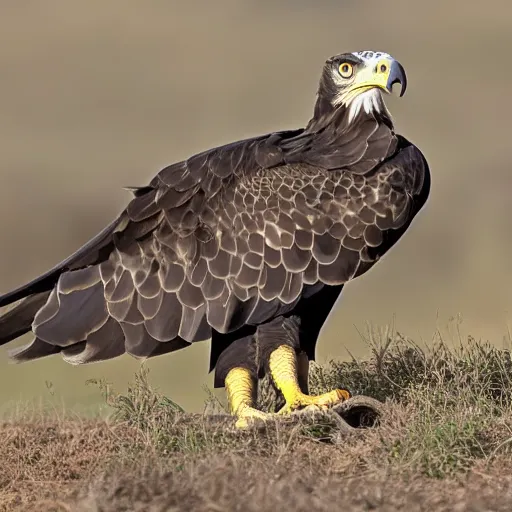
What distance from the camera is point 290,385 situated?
875 cm

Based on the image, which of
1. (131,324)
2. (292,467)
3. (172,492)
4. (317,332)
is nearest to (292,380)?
(317,332)

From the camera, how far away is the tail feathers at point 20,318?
9.29 m

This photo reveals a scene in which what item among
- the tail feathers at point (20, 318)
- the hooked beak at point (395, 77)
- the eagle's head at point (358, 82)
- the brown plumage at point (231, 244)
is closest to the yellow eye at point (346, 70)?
the eagle's head at point (358, 82)

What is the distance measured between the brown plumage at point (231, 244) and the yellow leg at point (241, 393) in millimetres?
322

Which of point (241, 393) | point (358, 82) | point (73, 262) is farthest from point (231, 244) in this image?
point (358, 82)

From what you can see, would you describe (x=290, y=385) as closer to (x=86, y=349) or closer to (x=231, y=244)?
(x=231, y=244)

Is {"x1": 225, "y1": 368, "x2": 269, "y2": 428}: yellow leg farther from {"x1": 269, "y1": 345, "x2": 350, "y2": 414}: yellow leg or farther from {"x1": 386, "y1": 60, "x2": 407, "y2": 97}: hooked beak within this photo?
{"x1": 386, "y1": 60, "x2": 407, "y2": 97}: hooked beak

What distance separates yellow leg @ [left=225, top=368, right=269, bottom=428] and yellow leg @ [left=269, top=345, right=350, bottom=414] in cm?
20

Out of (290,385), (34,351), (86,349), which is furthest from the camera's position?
(34,351)

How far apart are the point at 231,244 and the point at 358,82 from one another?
163 cm

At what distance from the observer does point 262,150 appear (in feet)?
29.7

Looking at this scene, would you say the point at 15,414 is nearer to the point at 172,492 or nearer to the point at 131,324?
the point at 131,324

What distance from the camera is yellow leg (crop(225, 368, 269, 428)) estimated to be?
28.2ft

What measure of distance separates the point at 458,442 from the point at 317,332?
209 centimetres
